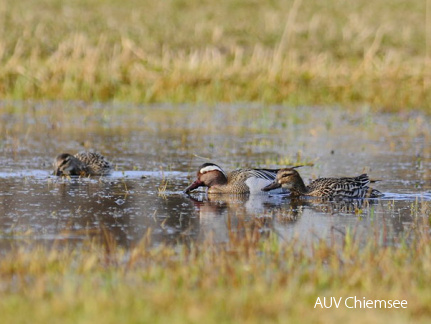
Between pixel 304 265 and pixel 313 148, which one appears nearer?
pixel 304 265

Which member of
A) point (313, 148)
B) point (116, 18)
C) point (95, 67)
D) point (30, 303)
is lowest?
point (30, 303)

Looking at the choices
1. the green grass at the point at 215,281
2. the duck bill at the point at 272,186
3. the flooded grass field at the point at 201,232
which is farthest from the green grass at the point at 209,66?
the green grass at the point at 215,281

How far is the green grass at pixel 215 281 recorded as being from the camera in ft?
18.5

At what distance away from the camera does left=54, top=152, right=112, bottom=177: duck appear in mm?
12207

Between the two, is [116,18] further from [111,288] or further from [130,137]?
[111,288]

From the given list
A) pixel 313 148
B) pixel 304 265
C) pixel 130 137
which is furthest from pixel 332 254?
pixel 130 137

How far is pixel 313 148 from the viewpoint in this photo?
49.7ft

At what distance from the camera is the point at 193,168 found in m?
12.9

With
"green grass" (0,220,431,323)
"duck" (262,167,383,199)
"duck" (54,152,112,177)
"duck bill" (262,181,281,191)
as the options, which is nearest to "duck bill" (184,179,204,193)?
"duck bill" (262,181,281,191)

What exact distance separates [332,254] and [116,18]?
31534 mm

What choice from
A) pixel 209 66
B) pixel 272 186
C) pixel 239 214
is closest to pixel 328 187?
pixel 272 186

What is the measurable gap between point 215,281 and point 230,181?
471 cm

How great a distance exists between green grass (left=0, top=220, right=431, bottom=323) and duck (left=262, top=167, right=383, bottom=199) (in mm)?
2476

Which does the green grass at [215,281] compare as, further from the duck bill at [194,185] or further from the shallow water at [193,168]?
the duck bill at [194,185]
